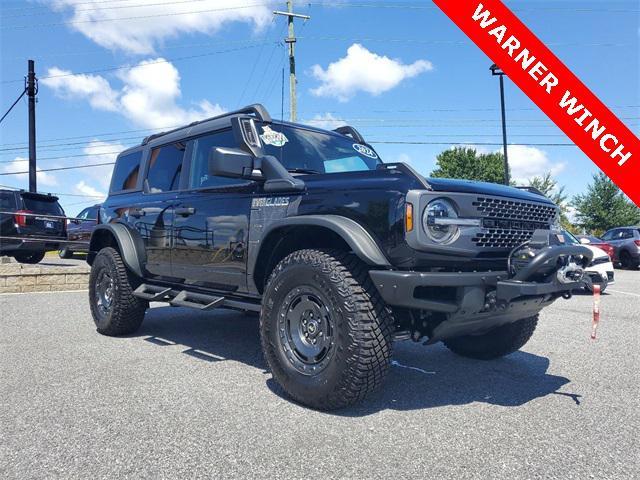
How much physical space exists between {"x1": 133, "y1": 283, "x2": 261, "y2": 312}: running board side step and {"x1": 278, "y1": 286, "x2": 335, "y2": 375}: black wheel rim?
1.27 feet

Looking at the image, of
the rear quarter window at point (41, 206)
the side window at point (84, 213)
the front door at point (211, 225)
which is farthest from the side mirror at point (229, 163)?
the side window at point (84, 213)

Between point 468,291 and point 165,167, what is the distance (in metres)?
3.45

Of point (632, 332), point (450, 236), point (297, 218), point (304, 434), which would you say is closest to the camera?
point (304, 434)

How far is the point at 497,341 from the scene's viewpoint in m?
4.17

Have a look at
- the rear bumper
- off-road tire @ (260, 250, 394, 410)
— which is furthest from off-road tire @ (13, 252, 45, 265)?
off-road tire @ (260, 250, 394, 410)

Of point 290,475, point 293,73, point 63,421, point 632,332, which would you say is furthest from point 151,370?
point 293,73

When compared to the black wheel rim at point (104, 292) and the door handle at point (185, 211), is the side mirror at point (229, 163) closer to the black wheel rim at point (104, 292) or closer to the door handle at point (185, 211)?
the door handle at point (185, 211)

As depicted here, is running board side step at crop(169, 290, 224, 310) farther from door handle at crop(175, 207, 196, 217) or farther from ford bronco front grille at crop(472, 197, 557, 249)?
ford bronco front grille at crop(472, 197, 557, 249)

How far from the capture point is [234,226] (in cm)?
389

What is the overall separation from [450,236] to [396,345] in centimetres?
232

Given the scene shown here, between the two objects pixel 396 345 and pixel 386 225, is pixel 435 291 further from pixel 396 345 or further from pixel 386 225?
pixel 396 345

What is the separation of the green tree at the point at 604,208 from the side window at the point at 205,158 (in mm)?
42948

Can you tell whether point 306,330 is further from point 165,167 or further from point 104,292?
point 104,292

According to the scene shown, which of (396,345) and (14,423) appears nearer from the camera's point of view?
(14,423)
